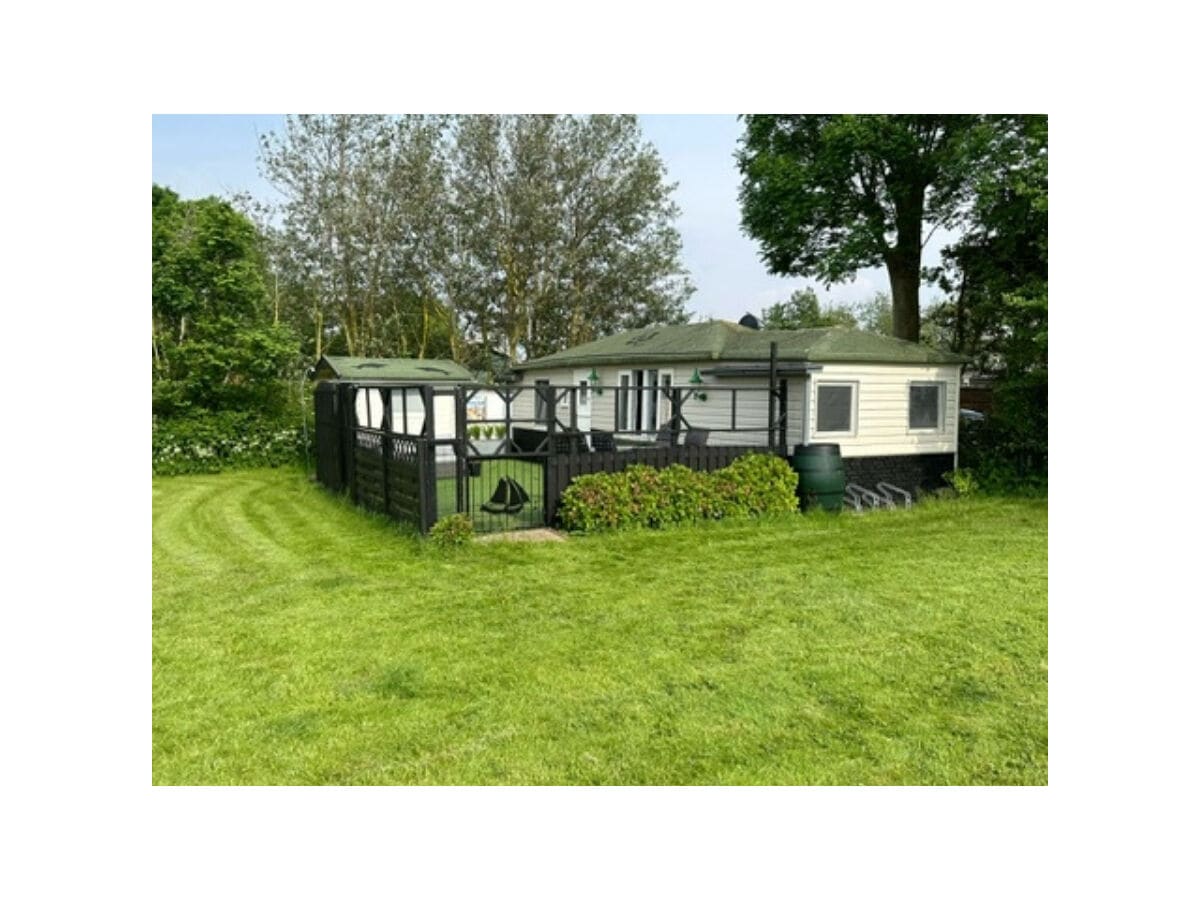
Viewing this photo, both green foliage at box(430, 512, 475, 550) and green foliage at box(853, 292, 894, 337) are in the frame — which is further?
green foliage at box(853, 292, 894, 337)

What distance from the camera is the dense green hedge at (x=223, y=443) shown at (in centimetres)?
1359

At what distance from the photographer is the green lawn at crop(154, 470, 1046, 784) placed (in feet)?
11.0

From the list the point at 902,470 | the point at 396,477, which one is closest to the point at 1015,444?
the point at 902,470

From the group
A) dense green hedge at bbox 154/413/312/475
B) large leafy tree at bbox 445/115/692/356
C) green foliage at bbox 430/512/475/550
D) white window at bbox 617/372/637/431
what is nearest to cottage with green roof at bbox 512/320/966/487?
white window at bbox 617/372/637/431

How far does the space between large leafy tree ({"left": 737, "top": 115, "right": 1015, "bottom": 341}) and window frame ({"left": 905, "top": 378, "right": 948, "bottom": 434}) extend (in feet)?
11.4

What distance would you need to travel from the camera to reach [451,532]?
7.41 meters

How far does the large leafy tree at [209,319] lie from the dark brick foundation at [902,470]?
1060 centimetres

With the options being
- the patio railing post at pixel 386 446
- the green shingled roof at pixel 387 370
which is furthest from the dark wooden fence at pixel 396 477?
the green shingled roof at pixel 387 370

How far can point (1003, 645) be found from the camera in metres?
4.79

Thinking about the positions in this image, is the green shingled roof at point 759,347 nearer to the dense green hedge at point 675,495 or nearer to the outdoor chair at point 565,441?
the dense green hedge at point 675,495

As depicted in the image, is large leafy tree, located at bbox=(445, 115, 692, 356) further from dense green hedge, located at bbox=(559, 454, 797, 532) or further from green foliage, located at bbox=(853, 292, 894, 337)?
green foliage, located at bbox=(853, 292, 894, 337)
